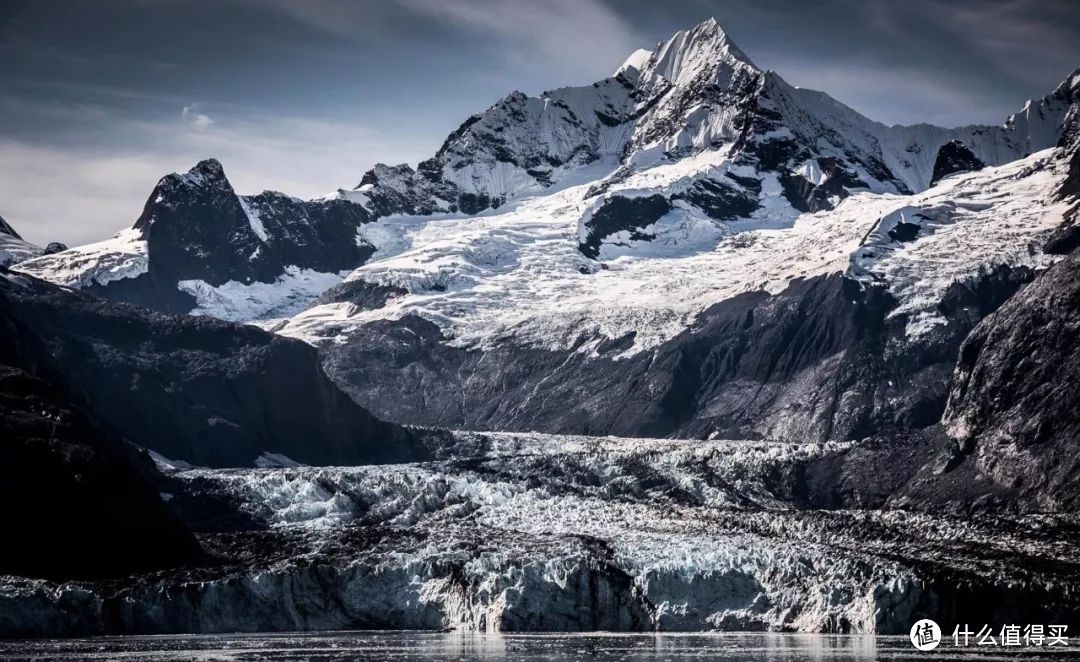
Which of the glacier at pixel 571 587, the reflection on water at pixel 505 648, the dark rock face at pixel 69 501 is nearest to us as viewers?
the reflection on water at pixel 505 648

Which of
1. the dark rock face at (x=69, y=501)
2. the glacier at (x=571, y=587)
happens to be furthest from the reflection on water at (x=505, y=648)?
the dark rock face at (x=69, y=501)

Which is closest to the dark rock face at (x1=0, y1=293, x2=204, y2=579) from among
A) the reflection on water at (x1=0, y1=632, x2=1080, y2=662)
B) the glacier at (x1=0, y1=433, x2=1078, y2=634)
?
the glacier at (x1=0, y1=433, x2=1078, y2=634)

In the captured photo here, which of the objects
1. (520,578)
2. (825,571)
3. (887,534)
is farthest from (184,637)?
(887,534)

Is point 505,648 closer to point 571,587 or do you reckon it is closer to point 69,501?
point 571,587

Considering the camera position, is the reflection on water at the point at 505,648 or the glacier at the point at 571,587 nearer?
the reflection on water at the point at 505,648

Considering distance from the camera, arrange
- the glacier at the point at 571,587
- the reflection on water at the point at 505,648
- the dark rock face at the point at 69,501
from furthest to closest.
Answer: the dark rock face at the point at 69,501 → the glacier at the point at 571,587 → the reflection on water at the point at 505,648

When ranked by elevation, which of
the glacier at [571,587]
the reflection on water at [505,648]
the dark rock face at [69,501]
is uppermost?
the dark rock face at [69,501]

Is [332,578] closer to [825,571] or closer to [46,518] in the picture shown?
[46,518]

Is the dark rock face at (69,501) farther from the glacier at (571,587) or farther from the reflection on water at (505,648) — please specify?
the reflection on water at (505,648)

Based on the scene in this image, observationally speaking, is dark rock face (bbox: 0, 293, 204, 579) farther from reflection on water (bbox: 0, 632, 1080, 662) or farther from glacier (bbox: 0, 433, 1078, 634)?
reflection on water (bbox: 0, 632, 1080, 662)
